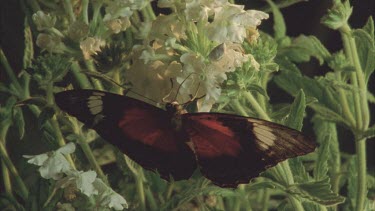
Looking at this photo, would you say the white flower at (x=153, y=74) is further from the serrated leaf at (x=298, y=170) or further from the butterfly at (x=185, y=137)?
the serrated leaf at (x=298, y=170)

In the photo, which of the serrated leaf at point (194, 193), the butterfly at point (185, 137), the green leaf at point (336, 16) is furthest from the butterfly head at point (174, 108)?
the green leaf at point (336, 16)

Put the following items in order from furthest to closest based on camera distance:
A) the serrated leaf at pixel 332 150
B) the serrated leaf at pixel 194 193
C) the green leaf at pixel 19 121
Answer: the serrated leaf at pixel 332 150 < the green leaf at pixel 19 121 < the serrated leaf at pixel 194 193

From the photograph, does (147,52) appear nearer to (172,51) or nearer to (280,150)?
(172,51)

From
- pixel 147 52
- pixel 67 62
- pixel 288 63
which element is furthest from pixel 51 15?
pixel 288 63

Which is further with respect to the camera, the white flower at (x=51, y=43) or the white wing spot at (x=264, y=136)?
the white flower at (x=51, y=43)

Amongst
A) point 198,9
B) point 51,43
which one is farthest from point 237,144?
point 51,43
